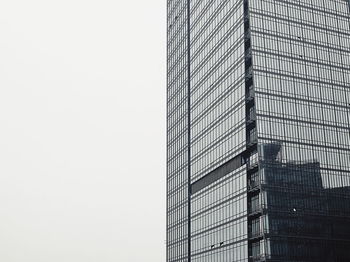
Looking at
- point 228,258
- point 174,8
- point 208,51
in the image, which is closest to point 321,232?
point 228,258

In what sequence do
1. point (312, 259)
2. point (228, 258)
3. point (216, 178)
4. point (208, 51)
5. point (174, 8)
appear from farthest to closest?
point (174, 8) < point (208, 51) < point (216, 178) < point (228, 258) < point (312, 259)

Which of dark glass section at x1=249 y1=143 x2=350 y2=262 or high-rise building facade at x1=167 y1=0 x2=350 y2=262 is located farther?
high-rise building facade at x1=167 y1=0 x2=350 y2=262

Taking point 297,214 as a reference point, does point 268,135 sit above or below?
above

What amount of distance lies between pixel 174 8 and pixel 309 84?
220 ft

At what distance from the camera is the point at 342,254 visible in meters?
122

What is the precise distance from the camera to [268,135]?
4916 inches

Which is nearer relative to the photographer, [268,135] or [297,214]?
[297,214]

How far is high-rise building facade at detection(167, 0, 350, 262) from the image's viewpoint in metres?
121

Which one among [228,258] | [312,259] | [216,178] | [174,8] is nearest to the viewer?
[312,259]

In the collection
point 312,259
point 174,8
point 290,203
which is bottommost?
point 312,259

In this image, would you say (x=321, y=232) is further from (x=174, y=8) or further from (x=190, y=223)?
(x=174, y=8)

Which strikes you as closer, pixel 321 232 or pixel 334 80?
pixel 321 232

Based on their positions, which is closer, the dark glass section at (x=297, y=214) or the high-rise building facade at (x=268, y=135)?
the dark glass section at (x=297, y=214)

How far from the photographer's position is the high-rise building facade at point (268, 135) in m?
121
